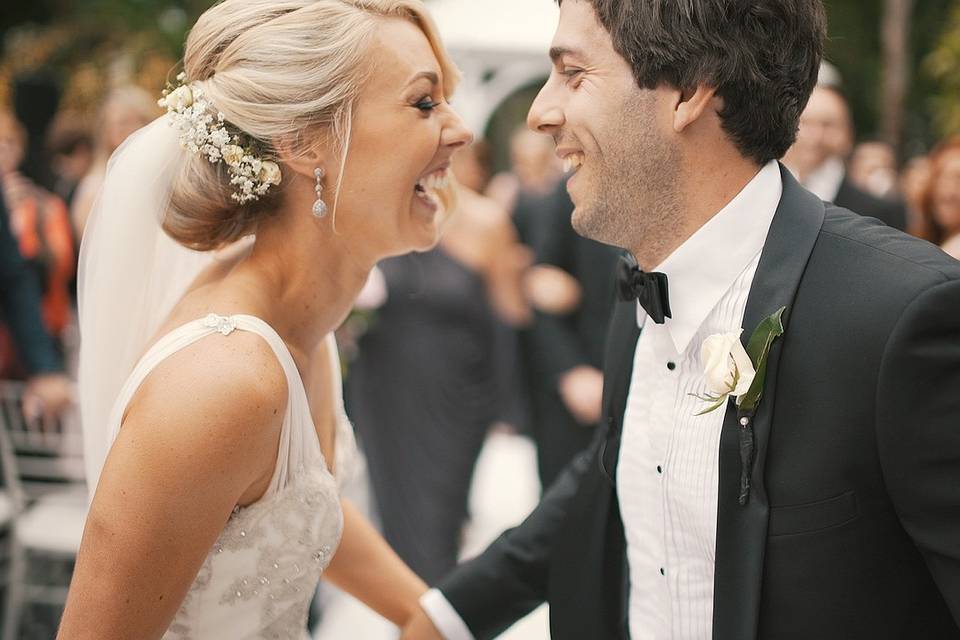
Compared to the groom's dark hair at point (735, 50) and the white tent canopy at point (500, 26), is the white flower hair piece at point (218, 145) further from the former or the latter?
the white tent canopy at point (500, 26)

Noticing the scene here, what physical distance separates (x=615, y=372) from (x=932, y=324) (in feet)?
2.51

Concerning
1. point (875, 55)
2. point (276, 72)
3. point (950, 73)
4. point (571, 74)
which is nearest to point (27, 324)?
point (276, 72)

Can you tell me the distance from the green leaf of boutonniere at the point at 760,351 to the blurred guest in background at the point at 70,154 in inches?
269

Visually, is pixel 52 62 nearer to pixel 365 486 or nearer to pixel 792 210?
pixel 365 486

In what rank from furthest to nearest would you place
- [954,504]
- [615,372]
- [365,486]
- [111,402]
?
1. [365,486]
2. [111,402]
3. [615,372]
4. [954,504]

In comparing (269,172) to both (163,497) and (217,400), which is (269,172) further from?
(163,497)

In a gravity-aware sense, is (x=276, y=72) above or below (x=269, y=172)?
above

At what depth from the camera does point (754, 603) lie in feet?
5.89

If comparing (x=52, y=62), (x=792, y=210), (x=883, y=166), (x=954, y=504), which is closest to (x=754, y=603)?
(x=954, y=504)

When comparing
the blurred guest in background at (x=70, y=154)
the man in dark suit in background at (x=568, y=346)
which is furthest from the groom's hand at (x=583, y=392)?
the blurred guest in background at (x=70, y=154)

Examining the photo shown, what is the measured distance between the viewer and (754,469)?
70.9 inches

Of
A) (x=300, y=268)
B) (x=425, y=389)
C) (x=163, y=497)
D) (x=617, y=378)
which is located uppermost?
→ (x=300, y=268)

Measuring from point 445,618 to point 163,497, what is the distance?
913 millimetres

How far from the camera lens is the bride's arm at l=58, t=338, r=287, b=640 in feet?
6.13
